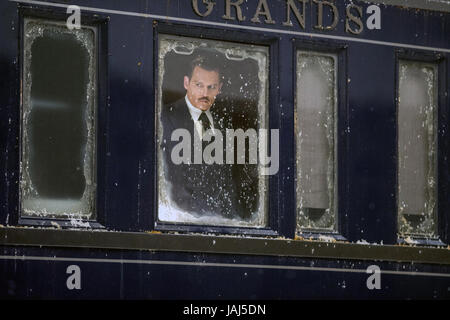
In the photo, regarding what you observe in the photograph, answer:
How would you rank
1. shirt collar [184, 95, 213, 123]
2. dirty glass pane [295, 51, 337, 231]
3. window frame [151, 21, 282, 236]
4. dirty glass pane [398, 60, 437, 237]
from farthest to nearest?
dirty glass pane [398, 60, 437, 237], dirty glass pane [295, 51, 337, 231], shirt collar [184, 95, 213, 123], window frame [151, 21, 282, 236]

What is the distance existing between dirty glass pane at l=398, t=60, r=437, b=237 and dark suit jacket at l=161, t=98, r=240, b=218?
1157mm

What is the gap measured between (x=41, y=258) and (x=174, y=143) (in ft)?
3.35

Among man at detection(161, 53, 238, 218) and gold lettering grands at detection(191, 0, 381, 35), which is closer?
man at detection(161, 53, 238, 218)

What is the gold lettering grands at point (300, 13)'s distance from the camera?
23.8ft

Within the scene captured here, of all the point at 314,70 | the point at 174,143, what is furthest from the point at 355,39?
the point at 174,143

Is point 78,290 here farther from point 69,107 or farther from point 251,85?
point 251,85

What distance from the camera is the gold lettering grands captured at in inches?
285

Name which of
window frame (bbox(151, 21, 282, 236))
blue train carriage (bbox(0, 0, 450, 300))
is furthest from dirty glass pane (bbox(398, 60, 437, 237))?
window frame (bbox(151, 21, 282, 236))

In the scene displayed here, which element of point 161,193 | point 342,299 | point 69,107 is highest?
point 69,107

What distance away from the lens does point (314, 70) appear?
753 centimetres

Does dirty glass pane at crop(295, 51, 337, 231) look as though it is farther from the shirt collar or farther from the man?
the shirt collar

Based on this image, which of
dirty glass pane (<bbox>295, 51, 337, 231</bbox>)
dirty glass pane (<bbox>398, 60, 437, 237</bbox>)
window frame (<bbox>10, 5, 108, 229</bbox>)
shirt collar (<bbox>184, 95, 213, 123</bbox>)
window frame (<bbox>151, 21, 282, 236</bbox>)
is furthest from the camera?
dirty glass pane (<bbox>398, 60, 437, 237</bbox>)

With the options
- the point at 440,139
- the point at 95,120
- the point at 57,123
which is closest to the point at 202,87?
the point at 95,120
